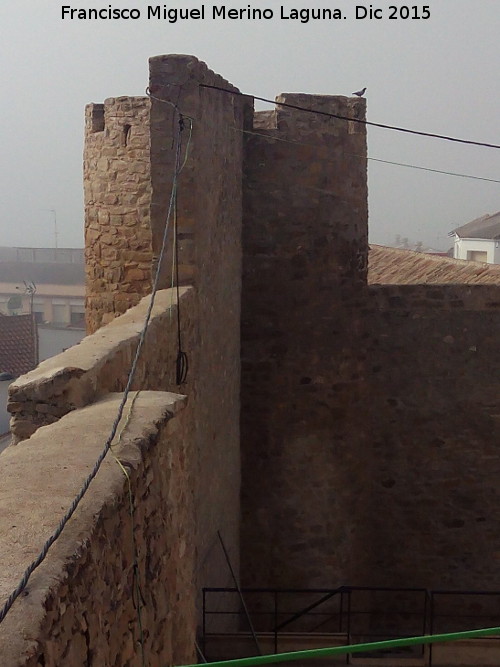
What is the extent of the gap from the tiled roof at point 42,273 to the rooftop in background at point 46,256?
234cm

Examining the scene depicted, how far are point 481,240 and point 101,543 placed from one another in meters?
33.1

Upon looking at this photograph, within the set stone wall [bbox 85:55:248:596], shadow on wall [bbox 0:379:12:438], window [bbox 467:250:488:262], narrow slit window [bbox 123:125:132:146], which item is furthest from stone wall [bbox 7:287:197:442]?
window [bbox 467:250:488:262]

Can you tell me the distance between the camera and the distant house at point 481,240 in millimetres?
32656

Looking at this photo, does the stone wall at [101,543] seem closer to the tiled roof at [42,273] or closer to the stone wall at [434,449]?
the stone wall at [434,449]

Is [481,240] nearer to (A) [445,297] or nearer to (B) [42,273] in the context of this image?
(B) [42,273]

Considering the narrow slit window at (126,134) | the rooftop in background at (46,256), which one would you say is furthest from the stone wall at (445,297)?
the rooftop in background at (46,256)

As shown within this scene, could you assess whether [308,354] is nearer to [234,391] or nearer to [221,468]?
[234,391]

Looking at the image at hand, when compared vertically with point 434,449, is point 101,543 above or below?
above

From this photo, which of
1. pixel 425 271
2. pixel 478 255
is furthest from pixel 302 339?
pixel 478 255

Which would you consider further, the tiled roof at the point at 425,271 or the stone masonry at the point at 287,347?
the tiled roof at the point at 425,271

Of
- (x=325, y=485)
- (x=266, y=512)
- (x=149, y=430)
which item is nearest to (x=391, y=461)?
(x=325, y=485)

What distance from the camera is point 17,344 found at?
21.8 m

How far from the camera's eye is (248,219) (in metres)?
8.04

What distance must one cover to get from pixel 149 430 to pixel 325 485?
556 centimetres
